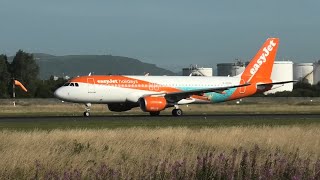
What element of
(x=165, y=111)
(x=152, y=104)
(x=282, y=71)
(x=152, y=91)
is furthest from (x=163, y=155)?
(x=282, y=71)

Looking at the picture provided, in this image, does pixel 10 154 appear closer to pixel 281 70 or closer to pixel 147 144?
pixel 147 144

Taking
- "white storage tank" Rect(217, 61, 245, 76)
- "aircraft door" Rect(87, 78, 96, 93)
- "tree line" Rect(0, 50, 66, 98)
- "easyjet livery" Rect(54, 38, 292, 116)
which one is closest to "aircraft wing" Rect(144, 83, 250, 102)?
"easyjet livery" Rect(54, 38, 292, 116)

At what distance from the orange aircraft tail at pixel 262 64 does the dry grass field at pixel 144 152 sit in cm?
3210

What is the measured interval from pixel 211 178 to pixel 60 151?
6338 millimetres

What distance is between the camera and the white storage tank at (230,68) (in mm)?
138163

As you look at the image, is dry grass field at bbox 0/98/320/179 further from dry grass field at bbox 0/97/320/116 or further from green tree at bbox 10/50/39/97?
green tree at bbox 10/50/39/97

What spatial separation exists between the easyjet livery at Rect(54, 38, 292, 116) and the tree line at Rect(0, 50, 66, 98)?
67.0 meters

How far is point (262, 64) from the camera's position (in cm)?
5703

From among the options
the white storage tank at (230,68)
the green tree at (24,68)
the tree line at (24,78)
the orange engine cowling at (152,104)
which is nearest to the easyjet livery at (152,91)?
the orange engine cowling at (152,104)

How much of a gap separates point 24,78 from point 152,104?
10339cm

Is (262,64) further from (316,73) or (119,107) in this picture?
(316,73)

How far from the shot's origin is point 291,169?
11695mm

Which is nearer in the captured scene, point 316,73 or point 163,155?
point 163,155

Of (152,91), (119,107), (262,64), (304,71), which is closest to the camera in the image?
(152,91)
